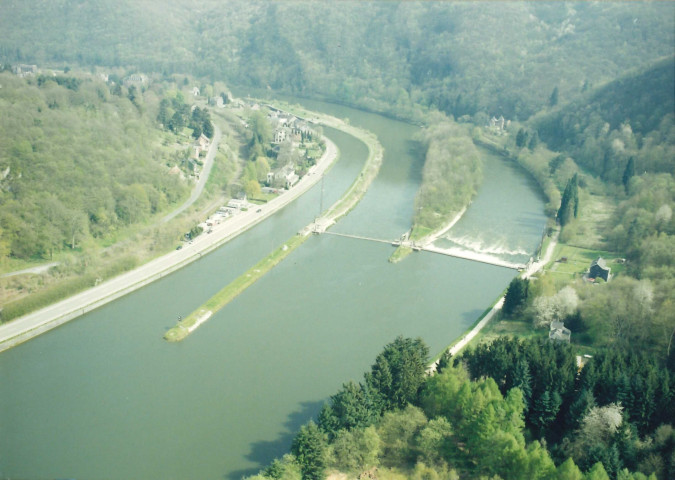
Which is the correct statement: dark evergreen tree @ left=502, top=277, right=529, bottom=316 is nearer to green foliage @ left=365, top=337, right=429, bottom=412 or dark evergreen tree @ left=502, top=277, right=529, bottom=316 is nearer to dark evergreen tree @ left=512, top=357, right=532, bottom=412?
dark evergreen tree @ left=512, top=357, right=532, bottom=412

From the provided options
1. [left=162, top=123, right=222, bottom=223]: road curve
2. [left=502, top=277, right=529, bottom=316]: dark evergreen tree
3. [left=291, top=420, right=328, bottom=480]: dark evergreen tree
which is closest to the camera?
[left=291, top=420, right=328, bottom=480]: dark evergreen tree

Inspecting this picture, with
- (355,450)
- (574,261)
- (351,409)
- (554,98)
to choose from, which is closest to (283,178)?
(574,261)

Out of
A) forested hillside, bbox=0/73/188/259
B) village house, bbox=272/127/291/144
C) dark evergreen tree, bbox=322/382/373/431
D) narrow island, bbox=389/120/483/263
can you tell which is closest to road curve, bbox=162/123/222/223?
forested hillside, bbox=0/73/188/259

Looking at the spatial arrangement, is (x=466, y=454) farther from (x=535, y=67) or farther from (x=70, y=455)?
(x=535, y=67)

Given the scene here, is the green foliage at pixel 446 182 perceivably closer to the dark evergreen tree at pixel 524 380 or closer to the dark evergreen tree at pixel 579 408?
the dark evergreen tree at pixel 524 380

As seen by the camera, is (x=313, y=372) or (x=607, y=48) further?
(x=607, y=48)

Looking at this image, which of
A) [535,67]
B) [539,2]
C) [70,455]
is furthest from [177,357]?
[539,2]
